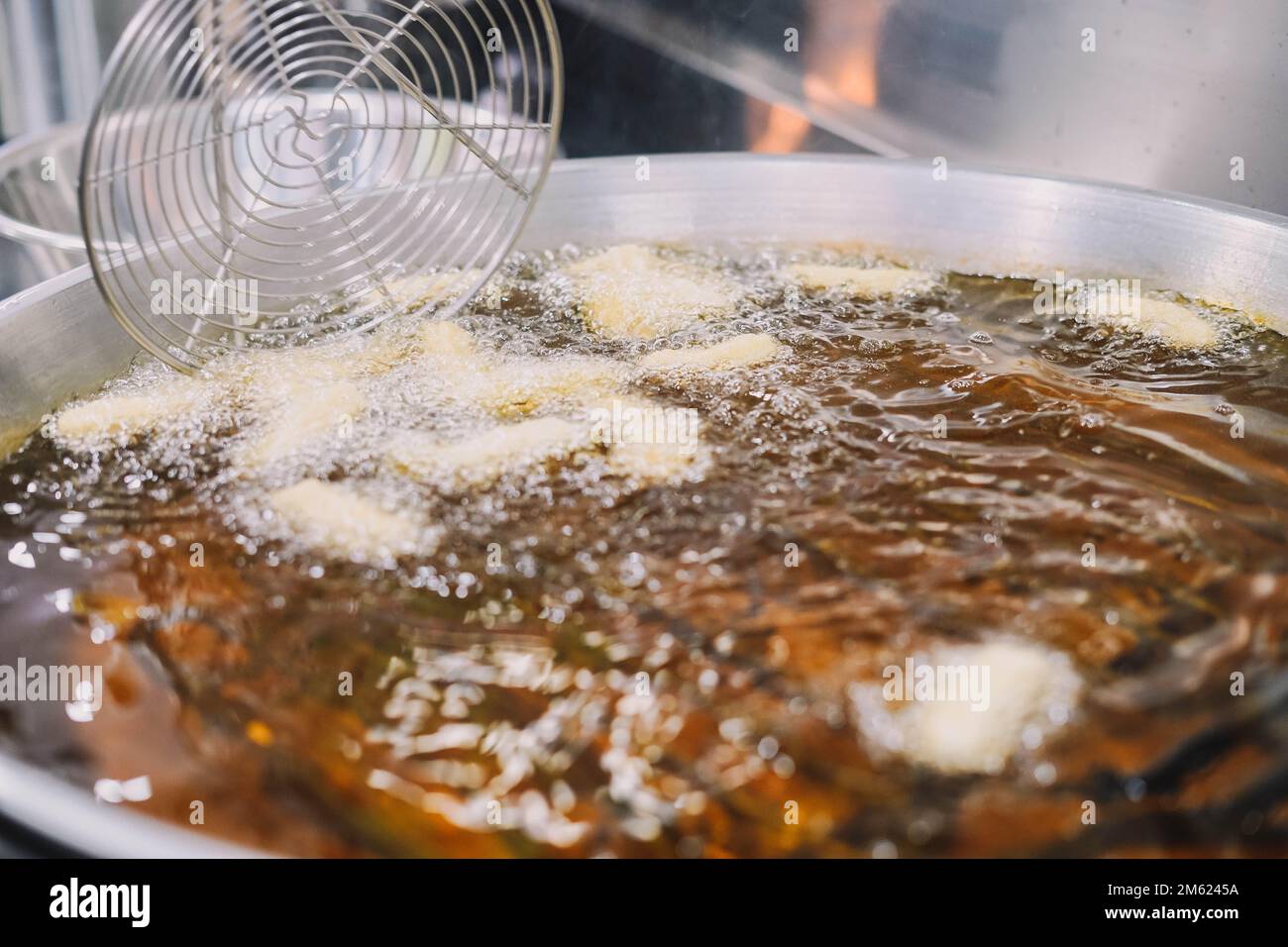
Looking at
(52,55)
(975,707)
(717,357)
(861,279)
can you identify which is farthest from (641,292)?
(52,55)

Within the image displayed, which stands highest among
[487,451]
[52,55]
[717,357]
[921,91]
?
[52,55]

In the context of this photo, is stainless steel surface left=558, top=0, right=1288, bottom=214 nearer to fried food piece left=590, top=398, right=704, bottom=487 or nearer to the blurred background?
the blurred background

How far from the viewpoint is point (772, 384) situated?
5.31 feet

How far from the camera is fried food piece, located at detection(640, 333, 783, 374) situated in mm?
1668

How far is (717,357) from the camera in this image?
1682 mm

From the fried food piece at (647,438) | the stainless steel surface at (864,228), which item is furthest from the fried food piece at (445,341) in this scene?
the stainless steel surface at (864,228)

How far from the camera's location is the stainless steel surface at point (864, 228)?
5.25 ft

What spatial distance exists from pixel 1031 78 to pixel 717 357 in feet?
4.00

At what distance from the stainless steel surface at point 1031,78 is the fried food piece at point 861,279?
35cm

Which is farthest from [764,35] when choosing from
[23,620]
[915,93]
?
[23,620]

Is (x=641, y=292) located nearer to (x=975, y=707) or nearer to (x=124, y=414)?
(x=124, y=414)

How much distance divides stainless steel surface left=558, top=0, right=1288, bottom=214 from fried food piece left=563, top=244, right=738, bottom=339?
70cm

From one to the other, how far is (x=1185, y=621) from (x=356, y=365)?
1.21m

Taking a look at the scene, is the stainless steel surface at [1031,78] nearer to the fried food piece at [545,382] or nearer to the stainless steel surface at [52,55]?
the fried food piece at [545,382]
